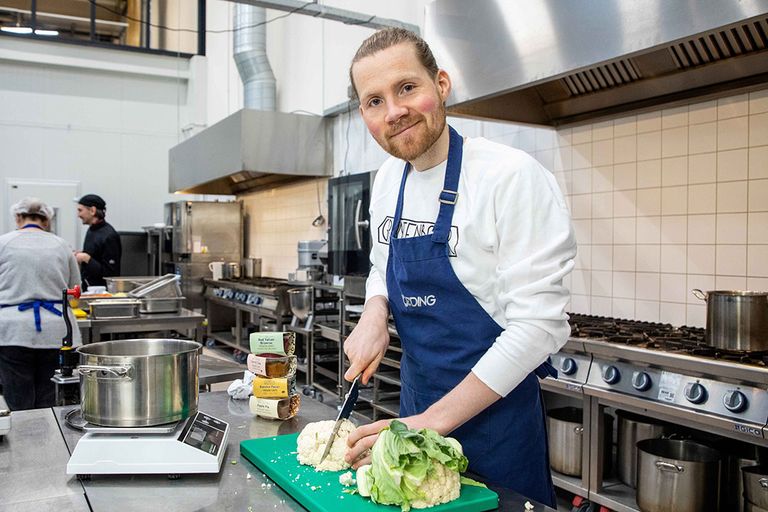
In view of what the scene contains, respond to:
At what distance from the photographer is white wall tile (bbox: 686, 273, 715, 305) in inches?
121

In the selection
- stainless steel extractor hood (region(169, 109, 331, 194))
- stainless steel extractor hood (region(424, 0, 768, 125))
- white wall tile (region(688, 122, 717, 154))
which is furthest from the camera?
stainless steel extractor hood (region(169, 109, 331, 194))

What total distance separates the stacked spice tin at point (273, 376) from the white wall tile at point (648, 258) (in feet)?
7.16

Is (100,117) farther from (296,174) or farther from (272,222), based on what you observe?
(296,174)

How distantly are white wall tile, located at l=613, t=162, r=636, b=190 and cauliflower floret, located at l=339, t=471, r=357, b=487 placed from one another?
8.78 feet

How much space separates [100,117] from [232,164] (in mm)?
4378

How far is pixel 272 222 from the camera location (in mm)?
7988

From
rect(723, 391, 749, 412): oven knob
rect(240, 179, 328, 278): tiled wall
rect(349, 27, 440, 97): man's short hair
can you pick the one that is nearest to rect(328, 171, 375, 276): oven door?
rect(240, 179, 328, 278): tiled wall

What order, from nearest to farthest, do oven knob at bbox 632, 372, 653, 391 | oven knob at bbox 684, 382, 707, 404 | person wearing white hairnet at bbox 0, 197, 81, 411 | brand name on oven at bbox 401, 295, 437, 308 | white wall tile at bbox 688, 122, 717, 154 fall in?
1. brand name on oven at bbox 401, 295, 437, 308
2. oven knob at bbox 684, 382, 707, 404
3. oven knob at bbox 632, 372, 653, 391
4. white wall tile at bbox 688, 122, 717, 154
5. person wearing white hairnet at bbox 0, 197, 81, 411

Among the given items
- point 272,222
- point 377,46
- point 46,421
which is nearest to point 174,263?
point 272,222

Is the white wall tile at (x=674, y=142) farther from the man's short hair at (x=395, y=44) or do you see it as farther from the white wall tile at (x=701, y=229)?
the man's short hair at (x=395, y=44)

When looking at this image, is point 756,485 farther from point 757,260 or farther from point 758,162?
point 758,162

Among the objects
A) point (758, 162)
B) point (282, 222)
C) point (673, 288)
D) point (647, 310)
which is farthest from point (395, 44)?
point (282, 222)

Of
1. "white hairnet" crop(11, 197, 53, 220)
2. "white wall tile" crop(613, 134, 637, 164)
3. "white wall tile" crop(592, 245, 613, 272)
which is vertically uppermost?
"white wall tile" crop(613, 134, 637, 164)

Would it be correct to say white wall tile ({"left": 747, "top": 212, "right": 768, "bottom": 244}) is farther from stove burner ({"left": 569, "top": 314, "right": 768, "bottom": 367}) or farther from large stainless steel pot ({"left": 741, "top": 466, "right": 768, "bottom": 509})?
large stainless steel pot ({"left": 741, "top": 466, "right": 768, "bottom": 509})
